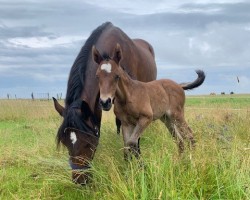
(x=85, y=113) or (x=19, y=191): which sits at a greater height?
(x=85, y=113)

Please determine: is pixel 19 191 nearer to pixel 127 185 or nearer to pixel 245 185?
pixel 127 185

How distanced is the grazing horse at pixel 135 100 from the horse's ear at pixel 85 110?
40 centimetres

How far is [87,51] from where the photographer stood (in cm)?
806

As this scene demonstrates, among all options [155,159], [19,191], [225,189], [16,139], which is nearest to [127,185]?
[155,159]

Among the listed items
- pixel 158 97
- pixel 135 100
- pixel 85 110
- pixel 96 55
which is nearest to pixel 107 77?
pixel 96 55

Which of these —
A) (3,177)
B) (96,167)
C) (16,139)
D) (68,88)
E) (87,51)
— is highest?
(87,51)

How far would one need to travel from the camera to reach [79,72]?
754cm

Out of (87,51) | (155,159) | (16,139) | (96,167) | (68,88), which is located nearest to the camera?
(155,159)

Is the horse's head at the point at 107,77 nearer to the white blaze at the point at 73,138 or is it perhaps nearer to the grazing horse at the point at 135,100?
the grazing horse at the point at 135,100

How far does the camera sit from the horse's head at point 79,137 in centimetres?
650

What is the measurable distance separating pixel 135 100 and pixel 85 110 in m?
0.97

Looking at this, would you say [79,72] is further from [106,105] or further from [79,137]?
[106,105]

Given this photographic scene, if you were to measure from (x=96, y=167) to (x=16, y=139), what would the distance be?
7330 millimetres

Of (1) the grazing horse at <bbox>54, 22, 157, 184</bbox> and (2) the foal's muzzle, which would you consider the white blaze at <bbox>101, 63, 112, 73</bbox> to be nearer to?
(1) the grazing horse at <bbox>54, 22, 157, 184</bbox>
